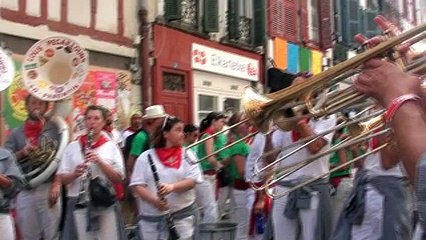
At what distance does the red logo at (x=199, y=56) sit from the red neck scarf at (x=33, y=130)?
699cm

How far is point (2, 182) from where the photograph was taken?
15.1 ft

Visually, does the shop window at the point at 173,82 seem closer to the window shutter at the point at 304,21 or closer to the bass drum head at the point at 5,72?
the bass drum head at the point at 5,72

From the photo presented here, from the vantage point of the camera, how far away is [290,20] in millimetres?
18109

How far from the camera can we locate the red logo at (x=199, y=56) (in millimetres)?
13062

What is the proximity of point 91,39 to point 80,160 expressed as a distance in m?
5.06

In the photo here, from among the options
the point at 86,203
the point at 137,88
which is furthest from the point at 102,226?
the point at 137,88

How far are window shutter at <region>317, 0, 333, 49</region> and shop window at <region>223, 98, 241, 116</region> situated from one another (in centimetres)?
643

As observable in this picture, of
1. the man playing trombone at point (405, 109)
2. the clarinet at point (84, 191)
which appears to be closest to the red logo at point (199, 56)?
the clarinet at point (84, 191)

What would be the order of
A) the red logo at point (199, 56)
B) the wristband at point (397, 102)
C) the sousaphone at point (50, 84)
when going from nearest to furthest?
the wristband at point (397, 102) < the sousaphone at point (50, 84) < the red logo at point (199, 56)

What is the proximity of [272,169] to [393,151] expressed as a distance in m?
0.87

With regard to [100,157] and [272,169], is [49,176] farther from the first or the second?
[272,169]

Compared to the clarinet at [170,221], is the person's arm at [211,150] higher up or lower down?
higher up

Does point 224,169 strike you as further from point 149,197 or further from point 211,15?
point 211,15

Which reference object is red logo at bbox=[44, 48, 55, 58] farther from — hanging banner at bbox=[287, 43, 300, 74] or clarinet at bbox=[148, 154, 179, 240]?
hanging banner at bbox=[287, 43, 300, 74]
